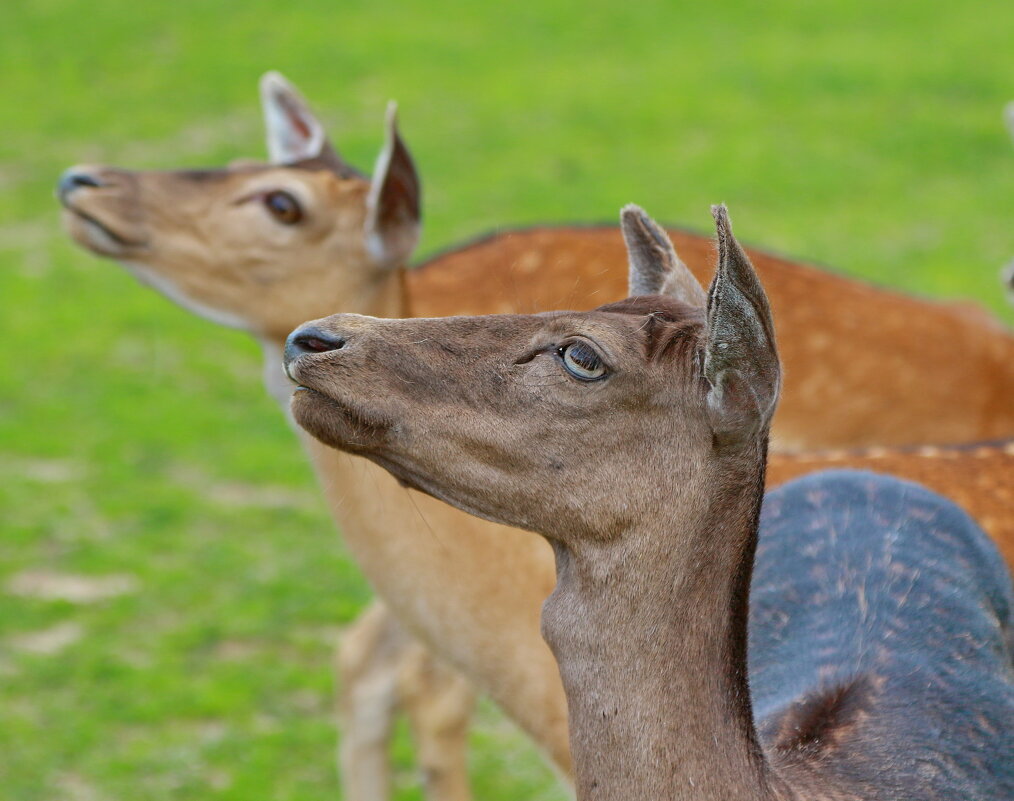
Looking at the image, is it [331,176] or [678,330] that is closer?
[678,330]

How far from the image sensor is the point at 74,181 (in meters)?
4.53

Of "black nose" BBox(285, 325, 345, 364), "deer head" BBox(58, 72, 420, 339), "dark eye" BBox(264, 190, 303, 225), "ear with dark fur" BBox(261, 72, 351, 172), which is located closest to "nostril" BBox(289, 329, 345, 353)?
"black nose" BBox(285, 325, 345, 364)

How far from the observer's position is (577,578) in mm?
2512

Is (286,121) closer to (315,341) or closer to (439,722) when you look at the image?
(439,722)

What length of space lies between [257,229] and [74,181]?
61cm

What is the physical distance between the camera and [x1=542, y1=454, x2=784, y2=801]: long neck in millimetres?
2457

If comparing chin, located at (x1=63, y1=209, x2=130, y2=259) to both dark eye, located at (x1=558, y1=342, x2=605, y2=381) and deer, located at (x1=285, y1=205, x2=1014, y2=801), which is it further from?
dark eye, located at (x1=558, y1=342, x2=605, y2=381)

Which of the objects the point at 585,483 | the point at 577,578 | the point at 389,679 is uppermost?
the point at 585,483

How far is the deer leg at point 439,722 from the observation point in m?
5.01

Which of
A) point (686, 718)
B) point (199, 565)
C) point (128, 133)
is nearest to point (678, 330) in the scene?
point (686, 718)

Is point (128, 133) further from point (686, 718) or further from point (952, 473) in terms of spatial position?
point (686, 718)

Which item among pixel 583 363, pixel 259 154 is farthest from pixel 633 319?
pixel 259 154

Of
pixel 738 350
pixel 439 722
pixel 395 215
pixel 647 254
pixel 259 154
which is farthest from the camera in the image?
pixel 259 154

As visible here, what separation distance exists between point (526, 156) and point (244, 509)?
238 inches
